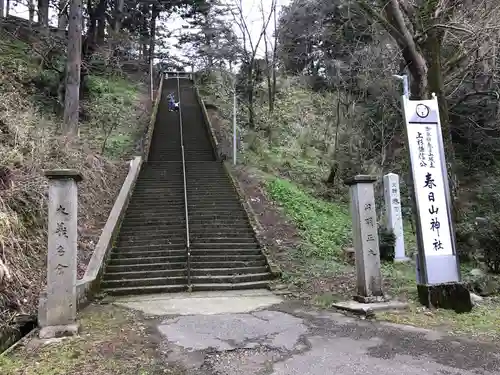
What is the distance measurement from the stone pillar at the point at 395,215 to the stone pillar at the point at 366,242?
4.32 m

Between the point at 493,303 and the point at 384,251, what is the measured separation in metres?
3.98

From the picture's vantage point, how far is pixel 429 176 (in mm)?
7043

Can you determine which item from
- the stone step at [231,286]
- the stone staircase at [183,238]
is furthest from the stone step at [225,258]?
Answer: the stone step at [231,286]

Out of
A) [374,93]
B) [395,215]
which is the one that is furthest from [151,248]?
[374,93]

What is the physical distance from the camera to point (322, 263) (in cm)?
1010

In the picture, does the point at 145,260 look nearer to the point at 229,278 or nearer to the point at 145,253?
the point at 145,253

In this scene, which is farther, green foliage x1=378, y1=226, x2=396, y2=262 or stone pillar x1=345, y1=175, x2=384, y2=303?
green foliage x1=378, y1=226, x2=396, y2=262

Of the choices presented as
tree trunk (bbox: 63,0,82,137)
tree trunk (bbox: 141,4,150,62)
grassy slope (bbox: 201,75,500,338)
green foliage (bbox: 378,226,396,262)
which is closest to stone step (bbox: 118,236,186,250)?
grassy slope (bbox: 201,75,500,338)

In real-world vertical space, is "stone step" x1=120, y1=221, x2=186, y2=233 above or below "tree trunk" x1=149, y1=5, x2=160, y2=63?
below

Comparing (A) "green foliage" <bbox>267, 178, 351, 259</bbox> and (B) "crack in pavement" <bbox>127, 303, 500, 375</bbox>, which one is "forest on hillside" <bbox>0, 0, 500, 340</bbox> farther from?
(B) "crack in pavement" <bbox>127, 303, 500, 375</bbox>

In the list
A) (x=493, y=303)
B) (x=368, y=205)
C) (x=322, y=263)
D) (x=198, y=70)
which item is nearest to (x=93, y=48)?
(x=198, y=70)

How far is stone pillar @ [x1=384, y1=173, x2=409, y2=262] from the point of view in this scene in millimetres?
11172

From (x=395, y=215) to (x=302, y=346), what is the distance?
6.99m

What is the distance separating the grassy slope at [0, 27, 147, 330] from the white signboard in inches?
234
